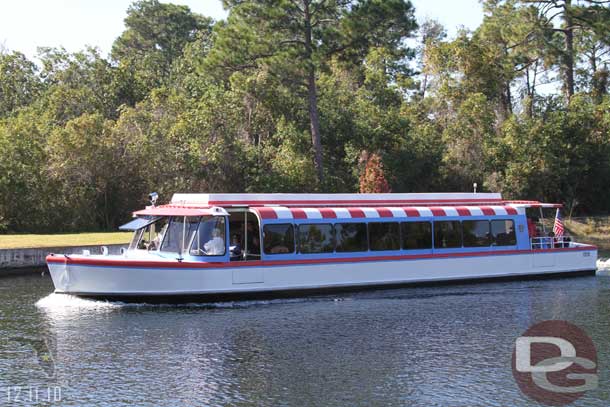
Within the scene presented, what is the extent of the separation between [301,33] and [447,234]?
19.0m

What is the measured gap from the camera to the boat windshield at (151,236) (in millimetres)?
20250

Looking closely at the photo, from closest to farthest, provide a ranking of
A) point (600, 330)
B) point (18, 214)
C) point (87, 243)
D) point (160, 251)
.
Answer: point (600, 330), point (160, 251), point (87, 243), point (18, 214)

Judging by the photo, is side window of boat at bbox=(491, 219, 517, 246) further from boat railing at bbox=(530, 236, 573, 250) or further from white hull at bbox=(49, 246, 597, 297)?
boat railing at bbox=(530, 236, 573, 250)

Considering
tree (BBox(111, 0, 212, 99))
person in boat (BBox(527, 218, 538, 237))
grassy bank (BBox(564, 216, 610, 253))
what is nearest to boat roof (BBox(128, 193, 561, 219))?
person in boat (BBox(527, 218, 538, 237))

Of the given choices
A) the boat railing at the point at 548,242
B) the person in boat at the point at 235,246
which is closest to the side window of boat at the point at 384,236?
the person in boat at the point at 235,246

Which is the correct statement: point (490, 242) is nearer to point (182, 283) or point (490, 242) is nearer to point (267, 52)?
point (182, 283)

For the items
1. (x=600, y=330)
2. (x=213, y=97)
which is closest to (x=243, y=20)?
(x=213, y=97)

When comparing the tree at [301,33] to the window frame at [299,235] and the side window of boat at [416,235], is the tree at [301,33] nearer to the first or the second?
the side window of boat at [416,235]

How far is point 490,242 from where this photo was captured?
2373 centimetres

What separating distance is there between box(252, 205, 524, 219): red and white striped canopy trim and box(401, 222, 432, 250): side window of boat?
0.28 m

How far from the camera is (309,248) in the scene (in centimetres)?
2080

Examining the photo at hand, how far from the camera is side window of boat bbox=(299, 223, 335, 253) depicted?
20.7 meters

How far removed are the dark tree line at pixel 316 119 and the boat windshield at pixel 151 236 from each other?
17932 millimetres

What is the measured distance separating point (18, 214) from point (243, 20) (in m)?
14.9
